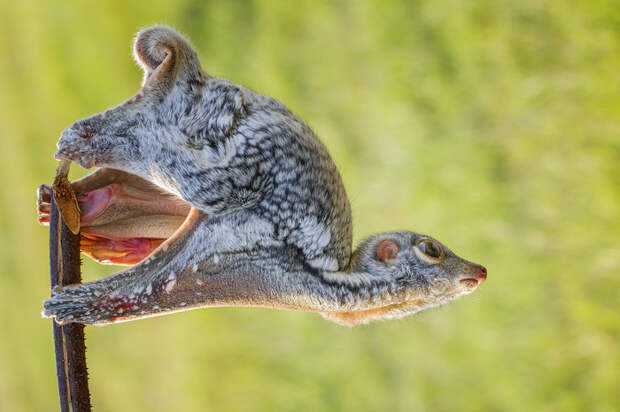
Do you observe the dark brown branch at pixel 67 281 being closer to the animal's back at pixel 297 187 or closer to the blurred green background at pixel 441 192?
the animal's back at pixel 297 187

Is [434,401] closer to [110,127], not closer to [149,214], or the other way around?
[149,214]

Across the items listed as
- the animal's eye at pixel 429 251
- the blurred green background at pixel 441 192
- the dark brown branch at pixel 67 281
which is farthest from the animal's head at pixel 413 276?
the blurred green background at pixel 441 192

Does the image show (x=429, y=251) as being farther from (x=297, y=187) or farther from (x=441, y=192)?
(x=441, y=192)

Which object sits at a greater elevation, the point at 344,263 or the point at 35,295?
the point at 35,295

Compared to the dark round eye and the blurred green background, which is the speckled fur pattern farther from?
the blurred green background

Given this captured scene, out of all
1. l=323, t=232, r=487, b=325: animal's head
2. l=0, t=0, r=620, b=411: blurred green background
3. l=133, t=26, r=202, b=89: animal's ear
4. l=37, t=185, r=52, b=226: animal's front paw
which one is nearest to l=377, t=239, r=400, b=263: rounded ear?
l=323, t=232, r=487, b=325: animal's head

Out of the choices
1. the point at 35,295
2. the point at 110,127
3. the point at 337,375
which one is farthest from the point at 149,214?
the point at 35,295
